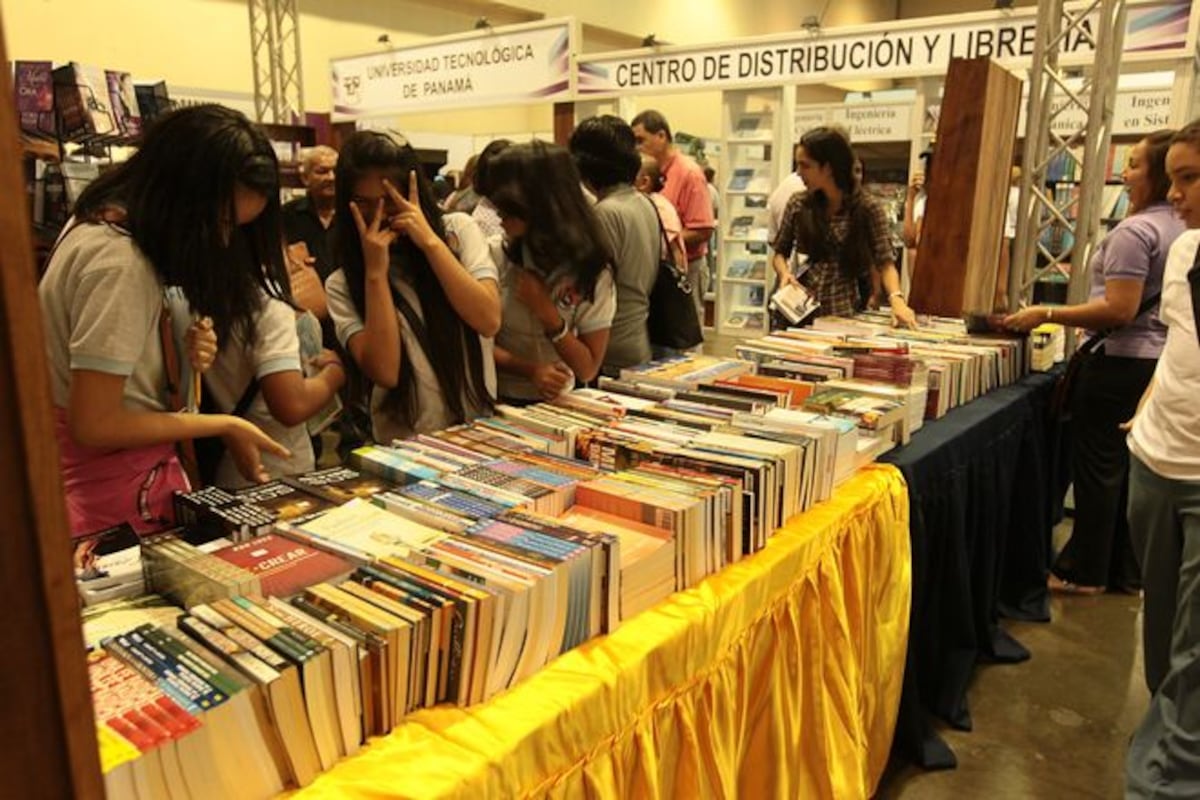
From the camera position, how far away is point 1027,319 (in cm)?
300

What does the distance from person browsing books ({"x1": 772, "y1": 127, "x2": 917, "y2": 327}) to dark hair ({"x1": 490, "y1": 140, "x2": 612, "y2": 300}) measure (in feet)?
5.15

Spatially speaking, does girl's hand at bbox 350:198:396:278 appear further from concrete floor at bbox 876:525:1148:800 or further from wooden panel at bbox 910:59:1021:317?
wooden panel at bbox 910:59:1021:317

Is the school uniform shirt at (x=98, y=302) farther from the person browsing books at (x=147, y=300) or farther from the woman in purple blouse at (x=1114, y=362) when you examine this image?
the woman in purple blouse at (x=1114, y=362)

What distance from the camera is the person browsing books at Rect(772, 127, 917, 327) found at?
131 inches

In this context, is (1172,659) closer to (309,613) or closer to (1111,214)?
(309,613)

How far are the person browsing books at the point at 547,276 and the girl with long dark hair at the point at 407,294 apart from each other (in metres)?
0.14

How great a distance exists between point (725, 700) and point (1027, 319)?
2.17 metres

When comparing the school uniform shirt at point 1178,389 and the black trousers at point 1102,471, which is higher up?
the school uniform shirt at point 1178,389

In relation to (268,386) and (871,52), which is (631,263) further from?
(871,52)

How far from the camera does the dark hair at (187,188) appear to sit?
137 centimetres

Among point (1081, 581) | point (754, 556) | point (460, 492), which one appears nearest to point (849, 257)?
point (1081, 581)

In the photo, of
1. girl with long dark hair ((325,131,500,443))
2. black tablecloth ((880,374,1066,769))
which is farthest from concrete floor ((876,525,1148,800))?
girl with long dark hair ((325,131,500,443))

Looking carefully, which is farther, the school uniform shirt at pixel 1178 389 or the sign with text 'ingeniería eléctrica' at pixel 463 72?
the sign with text 'ingeniería eléctrica' at pixel 463 72

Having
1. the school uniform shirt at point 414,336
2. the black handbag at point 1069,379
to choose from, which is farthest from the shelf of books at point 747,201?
the school uniform shirt at point 414,336
